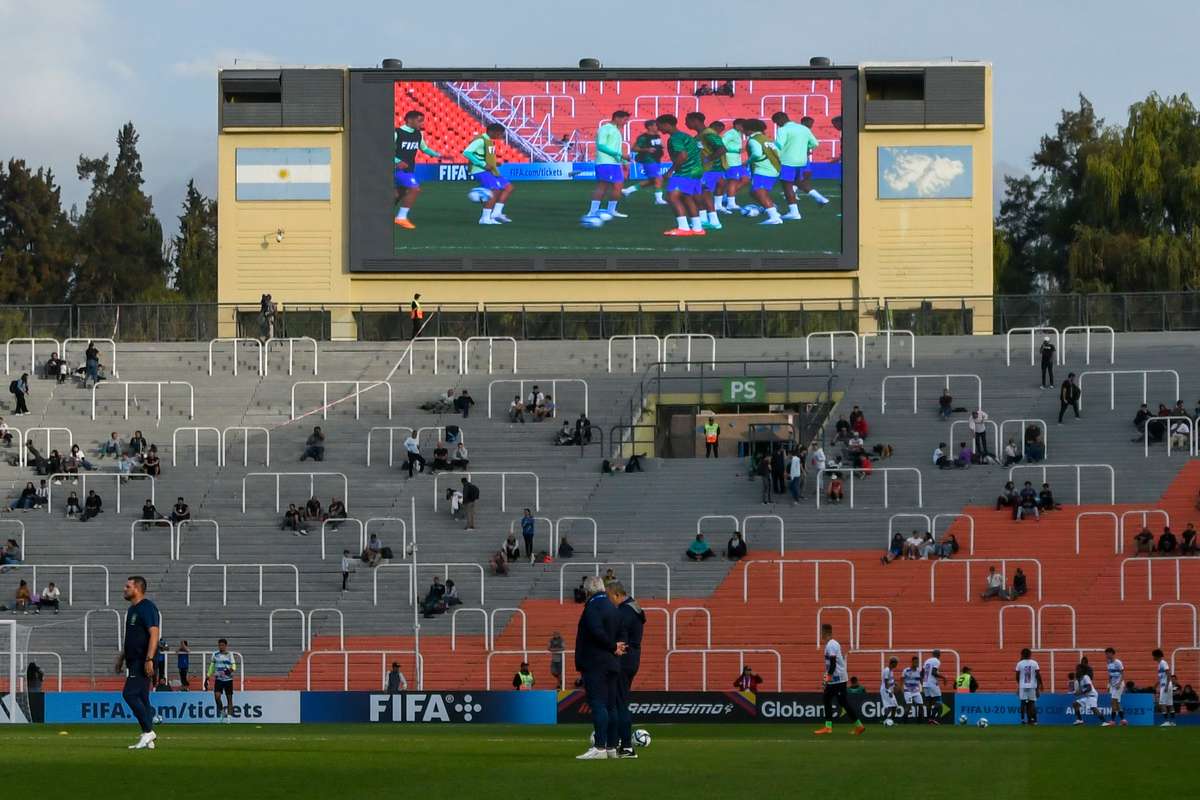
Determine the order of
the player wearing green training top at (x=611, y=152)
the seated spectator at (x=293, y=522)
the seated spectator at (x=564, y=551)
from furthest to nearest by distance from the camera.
→ 1. the player wearing green training top at (x=611, y=152)
2. the seated spectator at (x=293, y=522)
3. the seated spectator at (x=564, y=551)

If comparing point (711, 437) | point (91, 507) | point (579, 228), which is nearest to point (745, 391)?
point (711, 437)

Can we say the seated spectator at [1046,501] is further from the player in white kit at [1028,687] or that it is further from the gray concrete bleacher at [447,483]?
the player in white kit at [1028,687]

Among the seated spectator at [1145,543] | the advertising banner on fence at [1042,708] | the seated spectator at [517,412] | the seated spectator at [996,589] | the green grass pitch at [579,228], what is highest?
the green grass pitch at [579,228]

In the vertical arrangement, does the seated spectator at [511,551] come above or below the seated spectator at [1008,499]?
below

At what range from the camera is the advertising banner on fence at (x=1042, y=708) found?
3416 centimetres

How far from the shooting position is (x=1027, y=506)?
4603 centimetres

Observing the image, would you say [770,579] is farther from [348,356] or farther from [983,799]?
[983,799]

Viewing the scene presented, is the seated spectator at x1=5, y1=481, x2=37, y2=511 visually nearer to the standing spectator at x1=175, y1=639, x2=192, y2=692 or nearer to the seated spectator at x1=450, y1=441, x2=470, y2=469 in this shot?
the seated spectator at x1=450, y1=441, x2=470, y2=469

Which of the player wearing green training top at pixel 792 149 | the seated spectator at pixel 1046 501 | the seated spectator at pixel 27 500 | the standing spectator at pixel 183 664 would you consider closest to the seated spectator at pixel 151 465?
the seated spectator at pixel 27 500

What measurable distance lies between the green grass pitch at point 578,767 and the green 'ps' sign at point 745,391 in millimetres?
28493

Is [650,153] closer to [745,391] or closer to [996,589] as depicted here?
[745,391]

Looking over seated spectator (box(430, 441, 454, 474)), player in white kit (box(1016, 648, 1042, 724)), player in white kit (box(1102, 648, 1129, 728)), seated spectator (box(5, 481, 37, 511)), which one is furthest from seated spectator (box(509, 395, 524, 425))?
player in white kit (box(1102, 648, 1129, 728))

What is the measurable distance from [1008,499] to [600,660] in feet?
92.6

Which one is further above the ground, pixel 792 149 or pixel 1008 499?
pixel 792 149
